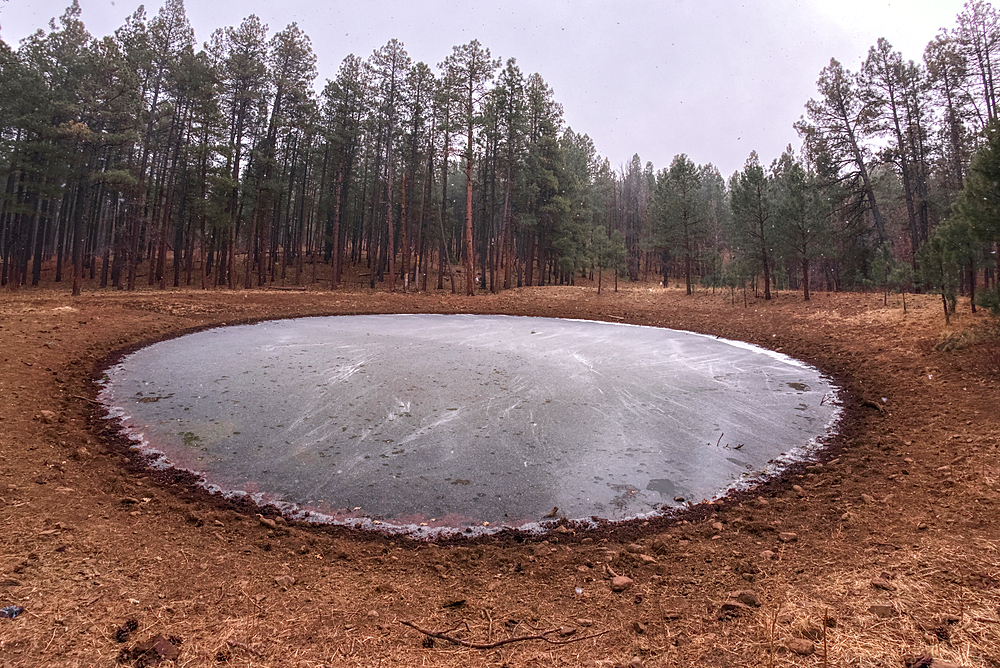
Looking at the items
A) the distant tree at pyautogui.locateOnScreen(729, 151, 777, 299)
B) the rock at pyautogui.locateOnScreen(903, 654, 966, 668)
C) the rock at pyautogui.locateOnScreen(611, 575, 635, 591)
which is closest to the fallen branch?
the rock at pyautogui.locateOnScreen(611, 575, 635, 591)

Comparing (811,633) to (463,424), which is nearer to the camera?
(811,633)

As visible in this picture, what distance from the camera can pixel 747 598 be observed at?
7.88ft

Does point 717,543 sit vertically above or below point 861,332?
below

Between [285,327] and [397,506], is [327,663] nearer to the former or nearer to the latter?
[397,506]

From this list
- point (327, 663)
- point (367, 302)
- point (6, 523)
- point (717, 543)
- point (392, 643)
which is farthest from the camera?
point (367, 302)

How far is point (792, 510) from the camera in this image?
11.6 ft

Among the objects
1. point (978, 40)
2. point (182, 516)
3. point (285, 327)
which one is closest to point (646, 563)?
point (182, 516)

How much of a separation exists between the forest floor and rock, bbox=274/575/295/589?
0.04ft

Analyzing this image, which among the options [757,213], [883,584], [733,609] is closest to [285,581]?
[733,609]

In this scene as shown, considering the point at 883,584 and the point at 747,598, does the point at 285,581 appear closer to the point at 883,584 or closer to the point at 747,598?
the point at 747,598

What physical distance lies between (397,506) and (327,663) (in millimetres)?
1644

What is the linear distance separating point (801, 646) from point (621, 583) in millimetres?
884

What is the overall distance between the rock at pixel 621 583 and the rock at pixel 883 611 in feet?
3.73

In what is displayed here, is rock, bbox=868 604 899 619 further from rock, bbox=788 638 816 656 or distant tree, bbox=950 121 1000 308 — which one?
distant tree, bbox=950 121 1000 308
